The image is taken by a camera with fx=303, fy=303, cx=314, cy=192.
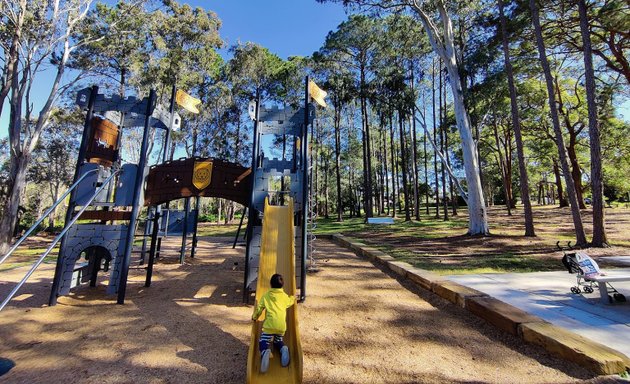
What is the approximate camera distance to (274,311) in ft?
10.6

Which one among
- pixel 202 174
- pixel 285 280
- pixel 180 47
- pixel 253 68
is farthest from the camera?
pixel 253 68

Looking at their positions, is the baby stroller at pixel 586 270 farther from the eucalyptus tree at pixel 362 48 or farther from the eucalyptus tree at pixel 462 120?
the eucalyptus tree at pixel 362 48

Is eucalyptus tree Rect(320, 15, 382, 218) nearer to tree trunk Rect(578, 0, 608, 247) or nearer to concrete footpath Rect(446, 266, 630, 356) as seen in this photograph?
tree trunk Rect(578, 0, 608, 247)

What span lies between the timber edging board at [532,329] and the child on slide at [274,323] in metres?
2.67

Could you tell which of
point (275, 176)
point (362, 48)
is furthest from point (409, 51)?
point (275, 176)

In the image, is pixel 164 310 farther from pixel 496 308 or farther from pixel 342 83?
pixel 342 83

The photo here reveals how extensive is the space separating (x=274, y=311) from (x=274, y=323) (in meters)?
0.12

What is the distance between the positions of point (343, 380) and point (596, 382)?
2.14m

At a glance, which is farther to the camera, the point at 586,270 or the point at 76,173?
the point at 76,173

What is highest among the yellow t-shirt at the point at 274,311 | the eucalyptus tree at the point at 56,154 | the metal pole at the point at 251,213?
the eucalyptus tree at the point at 56,154

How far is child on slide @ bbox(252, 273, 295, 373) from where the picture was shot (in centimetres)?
299

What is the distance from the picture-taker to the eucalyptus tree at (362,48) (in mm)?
21438

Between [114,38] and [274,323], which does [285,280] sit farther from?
[114,38]

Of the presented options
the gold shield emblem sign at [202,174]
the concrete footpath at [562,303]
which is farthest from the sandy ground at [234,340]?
the gold shield emblem sign at [202,174]
